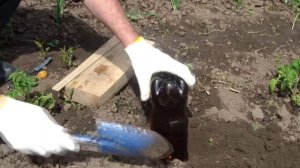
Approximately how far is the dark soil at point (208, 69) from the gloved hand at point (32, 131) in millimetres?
359

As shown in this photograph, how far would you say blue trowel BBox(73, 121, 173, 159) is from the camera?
2.23 m

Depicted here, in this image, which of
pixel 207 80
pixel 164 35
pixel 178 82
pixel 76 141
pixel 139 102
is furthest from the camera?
pixel 164 35

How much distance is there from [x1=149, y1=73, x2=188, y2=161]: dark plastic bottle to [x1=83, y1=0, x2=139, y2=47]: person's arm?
0.32 metres

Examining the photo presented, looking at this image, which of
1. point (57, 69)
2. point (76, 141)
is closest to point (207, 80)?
point (57, 69)

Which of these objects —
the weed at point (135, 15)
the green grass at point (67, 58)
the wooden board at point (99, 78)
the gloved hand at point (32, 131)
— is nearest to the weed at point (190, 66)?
the wooden board at point (99, 78)

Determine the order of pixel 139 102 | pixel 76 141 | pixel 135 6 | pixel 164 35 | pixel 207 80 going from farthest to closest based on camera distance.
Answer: pixel 135 6, pixel 164 35, pixel 207 80, pixel 139 102, pixel 76 141

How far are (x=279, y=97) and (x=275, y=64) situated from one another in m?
0.31

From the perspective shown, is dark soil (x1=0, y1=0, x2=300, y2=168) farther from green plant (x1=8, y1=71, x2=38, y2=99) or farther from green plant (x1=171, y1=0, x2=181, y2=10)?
green plant (x1=8, y1=71, x2=38, y2=99)

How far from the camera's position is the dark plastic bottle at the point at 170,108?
237cm

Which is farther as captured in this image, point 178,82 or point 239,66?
point 239,66

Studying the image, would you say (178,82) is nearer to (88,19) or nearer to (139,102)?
(139,102)

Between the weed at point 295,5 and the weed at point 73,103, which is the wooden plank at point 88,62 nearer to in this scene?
the weed at point 73,103

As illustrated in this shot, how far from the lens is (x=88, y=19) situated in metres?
3.54

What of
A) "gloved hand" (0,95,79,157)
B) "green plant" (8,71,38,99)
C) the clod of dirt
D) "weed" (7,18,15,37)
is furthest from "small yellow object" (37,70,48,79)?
the clod of dirt
